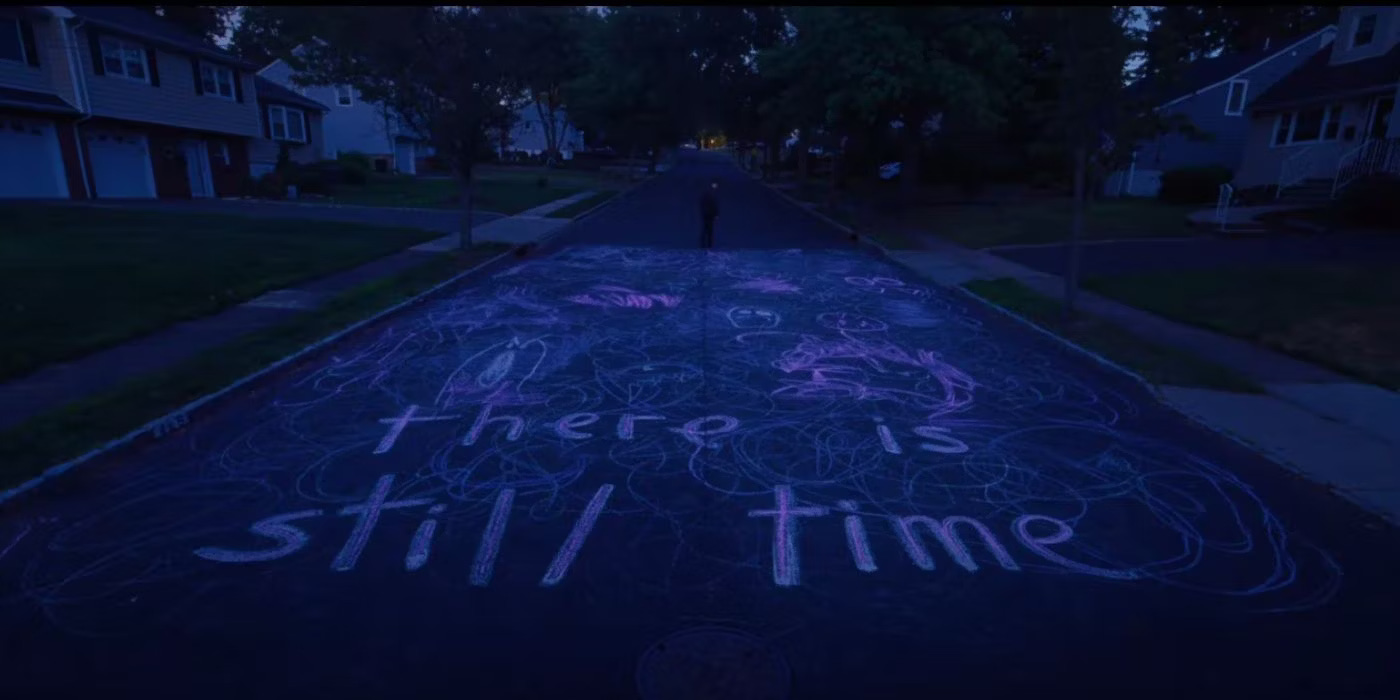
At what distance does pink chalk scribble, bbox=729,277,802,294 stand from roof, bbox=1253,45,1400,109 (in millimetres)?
19565

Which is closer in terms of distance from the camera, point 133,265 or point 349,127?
point 133,265

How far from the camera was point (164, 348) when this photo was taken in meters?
9.13

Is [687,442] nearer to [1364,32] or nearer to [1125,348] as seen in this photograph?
[1125,348]

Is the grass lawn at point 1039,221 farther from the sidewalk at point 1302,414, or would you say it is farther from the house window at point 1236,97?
the sidewalk at point 1302,414

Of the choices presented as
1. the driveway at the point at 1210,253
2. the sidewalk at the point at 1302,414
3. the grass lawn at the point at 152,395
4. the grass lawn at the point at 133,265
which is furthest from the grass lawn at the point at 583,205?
the sidewalk at the point at 1302,414

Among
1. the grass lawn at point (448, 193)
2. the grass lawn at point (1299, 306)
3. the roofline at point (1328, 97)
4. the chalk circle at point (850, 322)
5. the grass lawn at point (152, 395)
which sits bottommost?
the chalk circle at point (850, 322)

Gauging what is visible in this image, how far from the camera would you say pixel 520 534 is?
16.7 ft

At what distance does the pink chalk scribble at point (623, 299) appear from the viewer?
1284cm

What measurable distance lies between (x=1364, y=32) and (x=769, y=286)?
82.0 ft

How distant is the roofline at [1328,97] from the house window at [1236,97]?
8822 mm

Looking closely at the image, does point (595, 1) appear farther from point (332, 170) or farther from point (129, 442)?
point (332, 170)

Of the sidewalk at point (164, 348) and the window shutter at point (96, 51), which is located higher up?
the window shutter at point (96, 51)

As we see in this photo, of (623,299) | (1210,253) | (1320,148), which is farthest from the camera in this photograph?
(1320,148)

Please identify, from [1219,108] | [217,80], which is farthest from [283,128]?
[1219,108]
